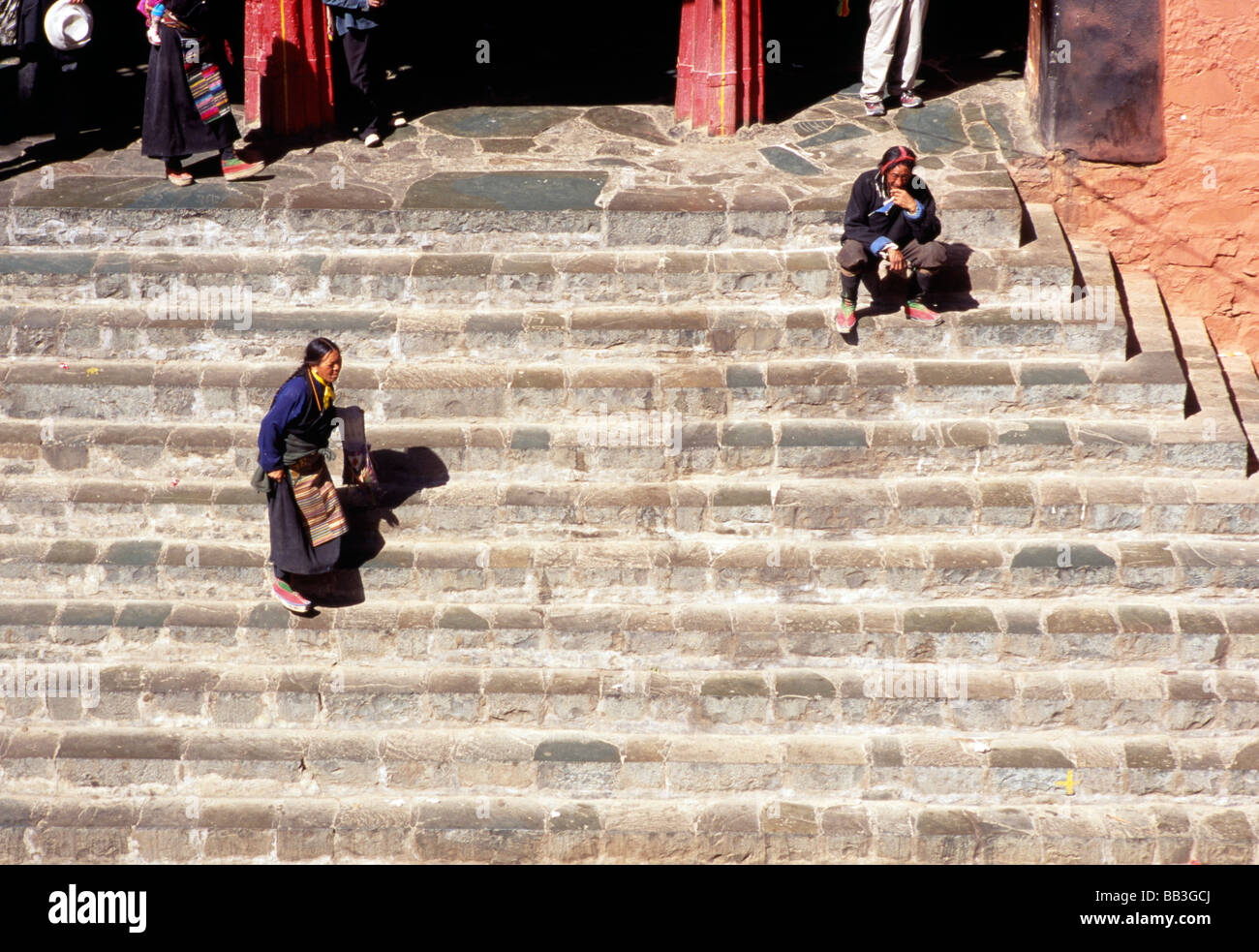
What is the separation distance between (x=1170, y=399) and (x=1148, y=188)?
77.3 inches

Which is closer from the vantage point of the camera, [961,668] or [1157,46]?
[961,668]

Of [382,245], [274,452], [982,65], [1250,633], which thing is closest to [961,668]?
[1250,633]

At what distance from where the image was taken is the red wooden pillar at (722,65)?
10.0 meters

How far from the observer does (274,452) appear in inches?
285

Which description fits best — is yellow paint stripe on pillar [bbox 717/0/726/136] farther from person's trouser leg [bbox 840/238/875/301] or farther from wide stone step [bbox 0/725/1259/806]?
wide stone step [bbox 0/725/1259/806]

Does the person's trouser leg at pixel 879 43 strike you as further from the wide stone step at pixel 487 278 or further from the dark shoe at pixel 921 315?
the dark shoe at pixel 921 315

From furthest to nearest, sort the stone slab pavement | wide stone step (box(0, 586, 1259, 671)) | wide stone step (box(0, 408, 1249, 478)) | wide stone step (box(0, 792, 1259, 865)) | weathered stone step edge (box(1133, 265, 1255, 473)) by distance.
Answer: the stone slab pavement → weathered stone step edge (box(1133, 265, 1255, 473)) → wide stone step (box(0, 408, 1249, 478)) → wide stone step (box(0, 586, 1259, 671)) → wide stone step (box(0, 792, 1259, 865))

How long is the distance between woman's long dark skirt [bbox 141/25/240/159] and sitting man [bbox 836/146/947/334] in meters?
4.55

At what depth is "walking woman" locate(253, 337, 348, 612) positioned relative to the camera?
284 inches

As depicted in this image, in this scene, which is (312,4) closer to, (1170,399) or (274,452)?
(274,452)

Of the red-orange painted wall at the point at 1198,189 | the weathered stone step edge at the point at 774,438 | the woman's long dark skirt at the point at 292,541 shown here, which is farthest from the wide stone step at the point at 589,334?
the woman's long dark skirt at the point at 292,541

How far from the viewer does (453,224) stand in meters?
9.09

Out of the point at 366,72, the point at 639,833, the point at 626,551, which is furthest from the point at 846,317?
the point at 366,72

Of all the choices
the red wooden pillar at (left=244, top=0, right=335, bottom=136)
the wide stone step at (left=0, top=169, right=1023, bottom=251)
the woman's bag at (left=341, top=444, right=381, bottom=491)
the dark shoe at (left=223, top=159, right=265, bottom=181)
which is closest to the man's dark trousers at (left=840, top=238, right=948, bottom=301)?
the wide stone step at (left=0, top=169, right=1023, bottom=251)
